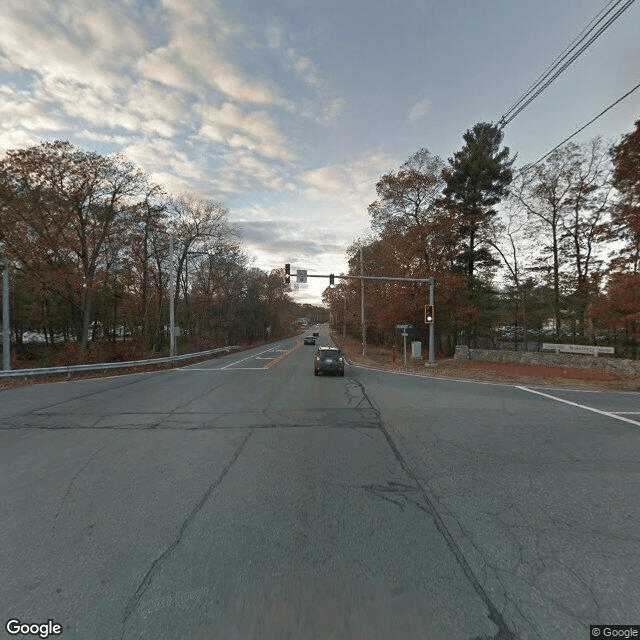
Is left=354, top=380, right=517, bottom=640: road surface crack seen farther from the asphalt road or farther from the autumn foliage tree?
the autumn foliage tree

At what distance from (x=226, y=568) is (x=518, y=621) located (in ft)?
7.12

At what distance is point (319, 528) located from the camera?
128 inches

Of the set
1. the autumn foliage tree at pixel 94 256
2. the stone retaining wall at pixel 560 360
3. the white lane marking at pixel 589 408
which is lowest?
the white lane marking at pixel 589 408

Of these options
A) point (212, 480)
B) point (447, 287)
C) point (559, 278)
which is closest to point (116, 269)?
point (447, 287)

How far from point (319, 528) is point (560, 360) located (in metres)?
20.1

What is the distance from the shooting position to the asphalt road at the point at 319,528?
88.0 inches

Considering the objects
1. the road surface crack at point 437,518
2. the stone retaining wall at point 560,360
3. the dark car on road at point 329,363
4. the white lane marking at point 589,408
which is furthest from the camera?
the dark car on road at point 329,363

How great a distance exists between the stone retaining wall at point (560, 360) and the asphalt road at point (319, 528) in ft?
36.0

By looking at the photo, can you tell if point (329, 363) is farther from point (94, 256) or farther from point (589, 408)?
point (94, 256)

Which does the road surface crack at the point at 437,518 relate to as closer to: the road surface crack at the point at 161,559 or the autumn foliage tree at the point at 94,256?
the road surface crack at the point at 161,559

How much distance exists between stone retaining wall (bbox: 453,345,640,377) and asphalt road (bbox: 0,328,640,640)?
10962 mm

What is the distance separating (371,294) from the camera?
34.5 m

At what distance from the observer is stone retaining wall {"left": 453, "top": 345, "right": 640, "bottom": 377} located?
1500cm

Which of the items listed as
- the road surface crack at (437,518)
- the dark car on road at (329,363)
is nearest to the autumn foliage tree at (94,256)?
the dark car on road at (329,363)
